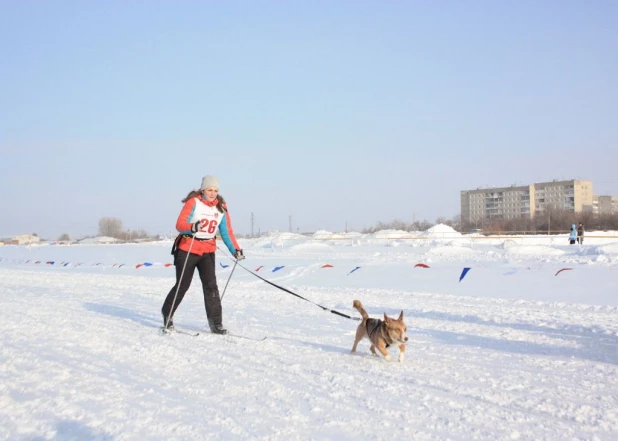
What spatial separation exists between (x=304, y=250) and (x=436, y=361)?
3072 cm

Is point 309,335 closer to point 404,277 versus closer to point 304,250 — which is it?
point 404,277

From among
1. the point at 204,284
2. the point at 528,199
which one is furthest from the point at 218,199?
the point at 528,199

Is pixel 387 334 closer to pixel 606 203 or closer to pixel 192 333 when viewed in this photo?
pixel 192 333

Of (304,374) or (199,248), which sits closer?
(304,374)

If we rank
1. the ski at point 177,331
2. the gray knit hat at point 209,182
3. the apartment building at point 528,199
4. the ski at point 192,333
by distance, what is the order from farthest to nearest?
the apartment building at point 528,199 < the gray knit hat at point 209,182 < the ski at point 177,331 < the ski at point 192,333

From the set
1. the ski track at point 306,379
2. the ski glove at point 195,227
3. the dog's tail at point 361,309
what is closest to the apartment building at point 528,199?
the ski track at point 306,379

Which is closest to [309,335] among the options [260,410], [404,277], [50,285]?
[260,410]

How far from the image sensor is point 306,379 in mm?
4781

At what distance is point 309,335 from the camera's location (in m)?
7.16

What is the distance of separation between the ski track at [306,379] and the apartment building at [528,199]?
104 meters

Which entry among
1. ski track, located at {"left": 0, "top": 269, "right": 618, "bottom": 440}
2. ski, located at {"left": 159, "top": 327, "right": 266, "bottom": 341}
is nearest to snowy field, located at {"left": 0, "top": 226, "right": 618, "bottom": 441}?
ski track, located at {"left": 0, "top": 269, "right": 618, "bottom": 440}

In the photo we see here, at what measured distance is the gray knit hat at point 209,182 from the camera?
740cm

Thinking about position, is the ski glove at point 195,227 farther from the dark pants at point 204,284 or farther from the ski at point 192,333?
the ski at point 192,333

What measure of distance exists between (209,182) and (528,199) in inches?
4548
